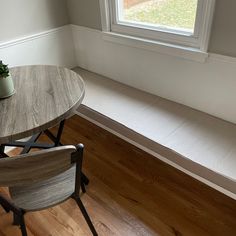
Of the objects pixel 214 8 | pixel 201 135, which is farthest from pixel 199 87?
pixel 214 8

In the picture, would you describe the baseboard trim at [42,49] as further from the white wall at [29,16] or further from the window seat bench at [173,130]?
the window seat bench at [173,130]

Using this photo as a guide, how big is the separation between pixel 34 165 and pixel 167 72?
1232 millimetres

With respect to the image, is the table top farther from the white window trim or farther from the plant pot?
the white window trim

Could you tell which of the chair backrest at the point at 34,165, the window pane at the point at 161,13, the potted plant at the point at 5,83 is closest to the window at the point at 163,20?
the window pane at the point at 161,13

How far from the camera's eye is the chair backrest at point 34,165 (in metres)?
0.82

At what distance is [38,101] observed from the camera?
4.02 ft

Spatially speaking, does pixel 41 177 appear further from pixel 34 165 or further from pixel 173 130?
pixel 173 130

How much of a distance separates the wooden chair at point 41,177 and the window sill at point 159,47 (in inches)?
40.4

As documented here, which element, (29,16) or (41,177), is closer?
(41,177)

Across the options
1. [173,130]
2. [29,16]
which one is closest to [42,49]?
[29,16]

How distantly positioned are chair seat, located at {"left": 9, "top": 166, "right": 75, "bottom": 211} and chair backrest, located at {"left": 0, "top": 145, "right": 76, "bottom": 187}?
243mm

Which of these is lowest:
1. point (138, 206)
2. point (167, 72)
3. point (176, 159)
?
point (138, 206)

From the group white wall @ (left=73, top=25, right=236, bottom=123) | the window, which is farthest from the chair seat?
the window

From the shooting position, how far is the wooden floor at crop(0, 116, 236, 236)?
55.6 inches
